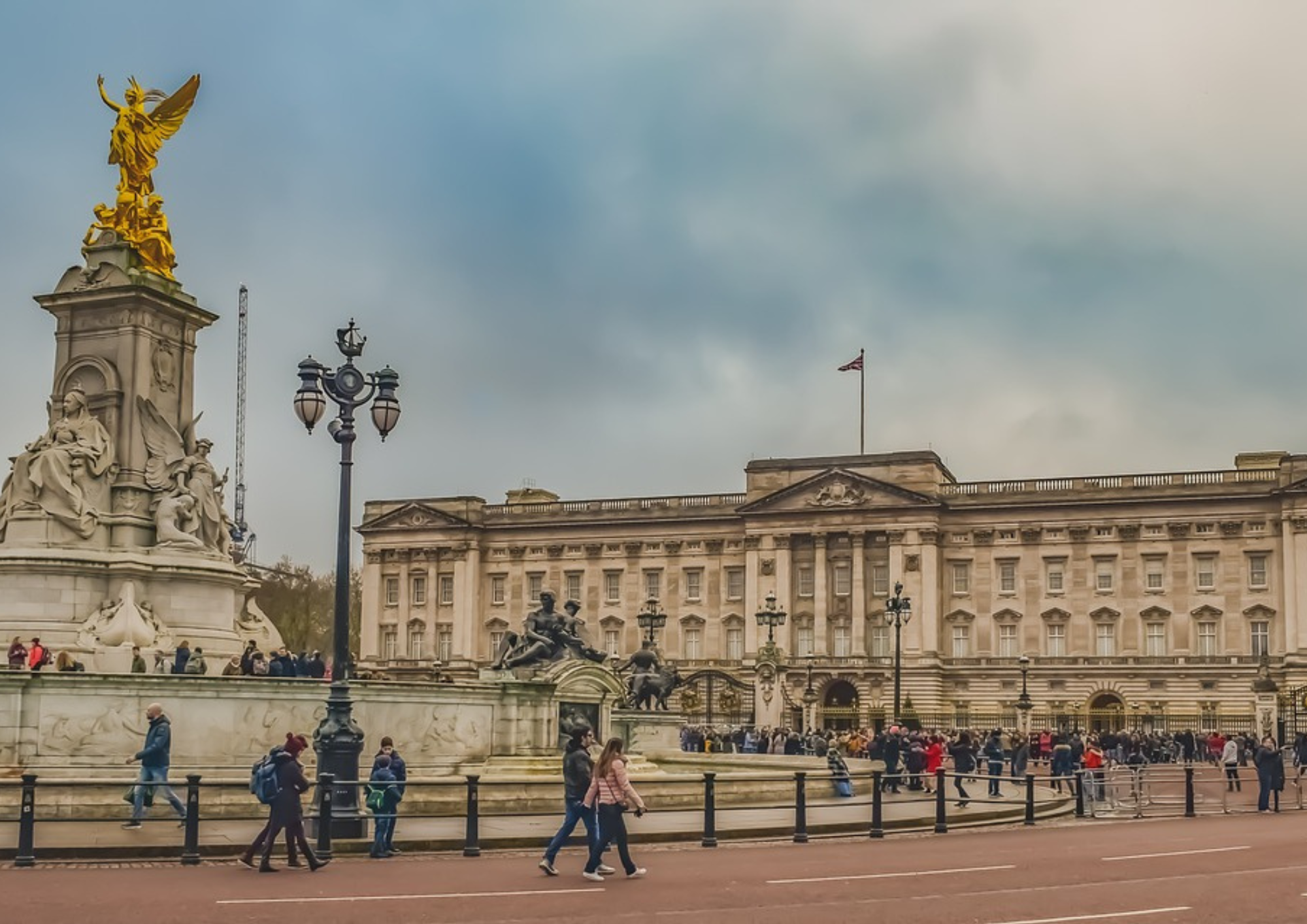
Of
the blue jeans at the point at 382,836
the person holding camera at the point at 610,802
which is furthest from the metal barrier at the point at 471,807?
the person holding camera at the point at 610,802

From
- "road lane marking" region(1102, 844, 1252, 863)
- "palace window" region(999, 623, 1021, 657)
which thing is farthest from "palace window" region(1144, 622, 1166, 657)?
"road lane marking" region(1102, 844, 1252, 863)

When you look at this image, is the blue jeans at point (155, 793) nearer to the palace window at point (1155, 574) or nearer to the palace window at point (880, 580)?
the palace window at point (880, 580)

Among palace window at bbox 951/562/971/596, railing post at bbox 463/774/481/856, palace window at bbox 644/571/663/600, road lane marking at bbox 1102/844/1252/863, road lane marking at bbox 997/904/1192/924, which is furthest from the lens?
palace window at bbox 644/571/663/600

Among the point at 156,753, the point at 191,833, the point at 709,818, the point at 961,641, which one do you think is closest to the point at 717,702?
the point at 961,641

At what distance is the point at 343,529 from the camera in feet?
69.3

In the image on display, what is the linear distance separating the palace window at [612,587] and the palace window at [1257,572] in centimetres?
3742

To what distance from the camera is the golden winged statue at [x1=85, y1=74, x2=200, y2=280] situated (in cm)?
3077

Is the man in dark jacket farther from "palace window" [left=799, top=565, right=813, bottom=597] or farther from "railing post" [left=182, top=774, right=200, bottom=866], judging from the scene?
"palace window" [left=799, top=565, right=813, bottom=597]

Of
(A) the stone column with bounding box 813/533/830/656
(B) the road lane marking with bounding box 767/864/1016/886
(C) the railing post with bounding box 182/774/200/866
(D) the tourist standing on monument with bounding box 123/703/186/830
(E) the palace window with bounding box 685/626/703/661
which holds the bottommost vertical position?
(B) the road lane marking with bounding box 767/864/1016/886

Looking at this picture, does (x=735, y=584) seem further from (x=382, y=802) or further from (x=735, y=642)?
(x=382, y=802)

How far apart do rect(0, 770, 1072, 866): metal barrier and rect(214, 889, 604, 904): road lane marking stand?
107 inches

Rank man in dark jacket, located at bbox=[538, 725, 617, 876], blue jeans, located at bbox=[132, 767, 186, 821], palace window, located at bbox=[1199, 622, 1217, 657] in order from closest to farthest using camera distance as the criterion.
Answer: man in dark jacket, located at bbox=[538, 725, 617, 876] → blue jeans, located at bbox=[132, 767, 186, 821] → palace window, located at bbox=[1199, 622, 1217, 657]

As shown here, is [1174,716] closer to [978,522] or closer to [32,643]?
[978,522]

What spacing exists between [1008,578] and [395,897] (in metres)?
83.5
